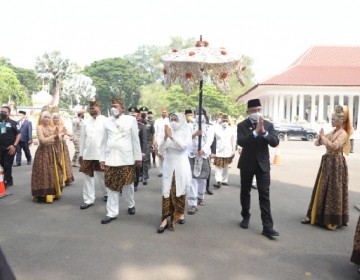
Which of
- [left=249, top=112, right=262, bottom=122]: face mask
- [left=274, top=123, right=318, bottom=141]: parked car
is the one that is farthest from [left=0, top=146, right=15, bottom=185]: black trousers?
[left=274, top=123, right=318, bottom=141]: parked car

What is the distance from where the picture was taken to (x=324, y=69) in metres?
41.5

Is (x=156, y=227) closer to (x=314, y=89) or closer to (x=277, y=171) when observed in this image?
(x=277, y=171)

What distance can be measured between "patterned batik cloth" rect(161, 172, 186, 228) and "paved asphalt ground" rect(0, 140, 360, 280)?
22 cm

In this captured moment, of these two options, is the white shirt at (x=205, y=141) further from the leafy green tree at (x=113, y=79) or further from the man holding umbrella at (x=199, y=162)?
the leafy green tree at (x=113, y=79)

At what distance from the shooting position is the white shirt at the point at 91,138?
6.86 metres

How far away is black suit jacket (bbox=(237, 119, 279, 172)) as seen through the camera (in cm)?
529

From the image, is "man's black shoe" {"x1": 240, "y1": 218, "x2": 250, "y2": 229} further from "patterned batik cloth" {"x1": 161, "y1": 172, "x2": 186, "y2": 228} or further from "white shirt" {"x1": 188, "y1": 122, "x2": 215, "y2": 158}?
"white shirt" {"x1": 188, "y1": 122, "x2": 215, "y2": 158}

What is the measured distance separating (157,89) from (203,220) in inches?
2296

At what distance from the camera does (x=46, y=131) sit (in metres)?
7.39

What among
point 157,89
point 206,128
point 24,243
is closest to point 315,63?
point 157,89

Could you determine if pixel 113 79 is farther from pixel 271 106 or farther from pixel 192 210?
pixel 192 210

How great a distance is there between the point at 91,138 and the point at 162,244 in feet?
9.13

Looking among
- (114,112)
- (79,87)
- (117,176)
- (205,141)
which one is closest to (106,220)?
(117,176)

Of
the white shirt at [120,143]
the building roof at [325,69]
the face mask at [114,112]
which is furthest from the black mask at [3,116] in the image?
the building roof at [325,69]
